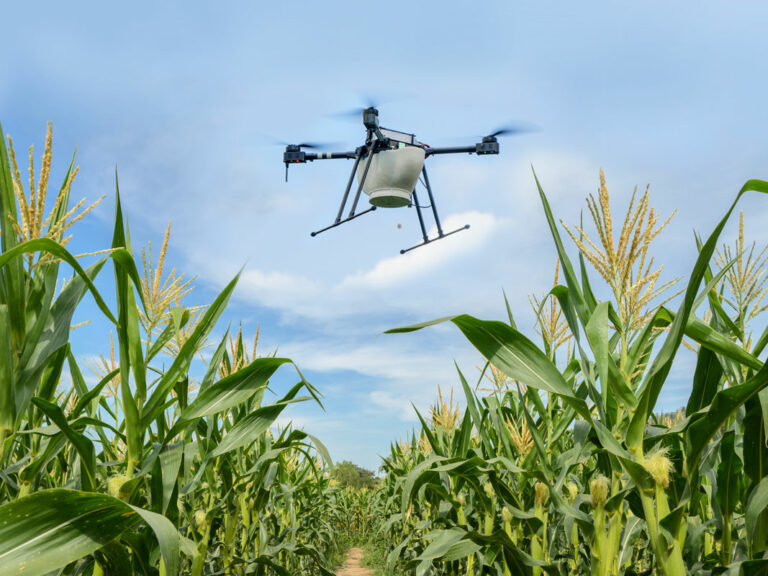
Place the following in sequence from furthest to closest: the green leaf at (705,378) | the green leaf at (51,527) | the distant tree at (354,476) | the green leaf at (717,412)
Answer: the distant tree at (354,476), the green leaf at (705,378), the green leaf at (717,412), the green leaf at (51,527)

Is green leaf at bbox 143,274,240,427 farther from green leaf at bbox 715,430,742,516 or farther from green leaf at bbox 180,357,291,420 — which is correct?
green leaf at bbox 715,430,742,516

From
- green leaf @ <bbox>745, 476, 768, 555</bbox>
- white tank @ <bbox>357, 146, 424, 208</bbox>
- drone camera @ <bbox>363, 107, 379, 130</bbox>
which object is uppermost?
drone camera @ <bbox>363, 107, 379, 130</bbox>

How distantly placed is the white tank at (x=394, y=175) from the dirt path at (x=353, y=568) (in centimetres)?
778

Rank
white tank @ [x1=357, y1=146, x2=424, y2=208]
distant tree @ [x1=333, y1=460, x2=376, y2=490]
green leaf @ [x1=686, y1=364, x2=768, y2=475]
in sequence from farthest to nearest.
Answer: distant tree @ [x1=333, y1=460, x2=376, y2=490], white tank @ [x1=357, y1=146, x2=424, y2=208], green leaf @ [x1=686, y1=364, x2=768, y2=475]

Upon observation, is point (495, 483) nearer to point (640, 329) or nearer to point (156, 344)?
point (640, 329)

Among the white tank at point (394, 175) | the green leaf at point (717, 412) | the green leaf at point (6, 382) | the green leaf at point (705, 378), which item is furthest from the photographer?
the white tank at point (394, 175)

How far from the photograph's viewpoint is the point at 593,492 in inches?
72.3

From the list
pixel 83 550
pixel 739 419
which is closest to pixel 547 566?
pixel 739 419

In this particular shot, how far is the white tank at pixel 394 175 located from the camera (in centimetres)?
1340

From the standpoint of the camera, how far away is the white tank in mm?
13398

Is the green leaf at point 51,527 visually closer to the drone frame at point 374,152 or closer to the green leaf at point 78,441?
the green leaf at point 78,441

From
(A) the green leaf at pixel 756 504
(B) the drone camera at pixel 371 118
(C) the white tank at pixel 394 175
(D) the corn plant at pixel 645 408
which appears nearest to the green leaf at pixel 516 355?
(D) the corn plant at pixel 645 408

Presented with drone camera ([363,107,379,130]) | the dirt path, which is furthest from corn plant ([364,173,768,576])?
drone camera ([363,107,379,130])

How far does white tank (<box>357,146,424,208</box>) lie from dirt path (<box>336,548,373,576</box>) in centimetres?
778
